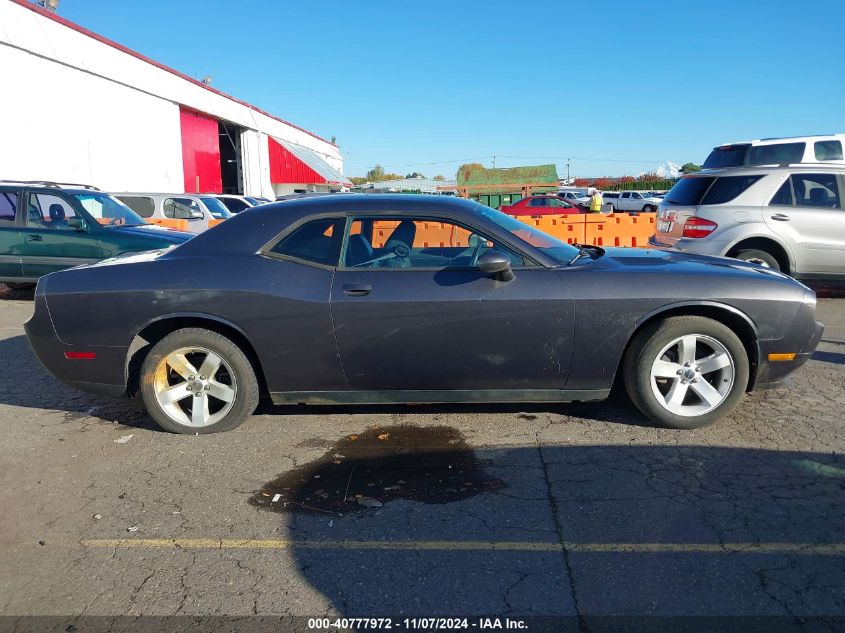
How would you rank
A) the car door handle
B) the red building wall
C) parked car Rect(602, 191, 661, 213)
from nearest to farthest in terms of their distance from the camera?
the car door handle < parked car Rect(602, 191, 661, 213) < the red building wall

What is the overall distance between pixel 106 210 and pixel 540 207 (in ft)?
59.5

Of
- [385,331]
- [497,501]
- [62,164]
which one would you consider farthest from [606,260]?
[62,164]

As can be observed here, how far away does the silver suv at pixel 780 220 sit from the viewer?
7.92m

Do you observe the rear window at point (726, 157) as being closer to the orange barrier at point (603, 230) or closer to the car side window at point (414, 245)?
the orange barrier at point (603, 230)

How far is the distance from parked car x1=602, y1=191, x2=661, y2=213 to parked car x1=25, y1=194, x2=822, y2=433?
29.9 meters

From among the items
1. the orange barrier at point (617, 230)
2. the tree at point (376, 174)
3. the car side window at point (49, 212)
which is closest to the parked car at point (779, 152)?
the orange barrier at point (617, 230)

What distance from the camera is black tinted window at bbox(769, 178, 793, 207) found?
314 inches

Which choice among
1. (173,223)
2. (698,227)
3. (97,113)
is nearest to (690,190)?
(698,227)

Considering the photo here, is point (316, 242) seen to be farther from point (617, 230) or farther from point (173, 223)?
point (173, 223)

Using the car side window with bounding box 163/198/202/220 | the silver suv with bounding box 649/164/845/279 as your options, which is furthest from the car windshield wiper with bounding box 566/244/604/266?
the car side window with bounding box 163/198/202/220

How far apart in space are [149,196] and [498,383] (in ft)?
41.3

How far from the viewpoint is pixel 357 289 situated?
13.1ft

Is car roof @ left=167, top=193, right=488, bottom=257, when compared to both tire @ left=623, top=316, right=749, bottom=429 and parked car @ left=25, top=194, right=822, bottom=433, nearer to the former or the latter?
parked car @ left=25, top=194, right=822, bottom=433

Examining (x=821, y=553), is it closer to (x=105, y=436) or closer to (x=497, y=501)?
(x=497, y=501)
